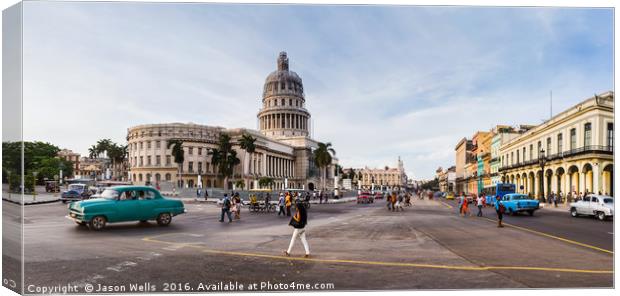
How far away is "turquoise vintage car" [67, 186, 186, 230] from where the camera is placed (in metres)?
11.0

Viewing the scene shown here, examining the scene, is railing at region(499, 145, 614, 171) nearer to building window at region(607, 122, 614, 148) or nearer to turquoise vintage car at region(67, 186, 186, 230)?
building window at region(607, 122, 614, 148)

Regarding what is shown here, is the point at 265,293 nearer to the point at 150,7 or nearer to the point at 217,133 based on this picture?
the point at 217,133

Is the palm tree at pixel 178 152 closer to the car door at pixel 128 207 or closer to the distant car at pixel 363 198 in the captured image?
the car door at pixel 128 207

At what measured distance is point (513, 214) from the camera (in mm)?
A: 28438

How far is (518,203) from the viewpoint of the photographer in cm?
2595

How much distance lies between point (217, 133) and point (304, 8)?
15.3ft

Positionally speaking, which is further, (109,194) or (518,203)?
(518,203)

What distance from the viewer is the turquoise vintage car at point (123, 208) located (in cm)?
1103

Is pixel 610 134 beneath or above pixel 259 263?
above

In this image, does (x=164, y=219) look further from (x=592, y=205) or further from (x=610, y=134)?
(x=592, y=205)

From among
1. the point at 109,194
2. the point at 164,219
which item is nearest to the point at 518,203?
the point at 164,219

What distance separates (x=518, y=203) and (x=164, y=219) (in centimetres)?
2216

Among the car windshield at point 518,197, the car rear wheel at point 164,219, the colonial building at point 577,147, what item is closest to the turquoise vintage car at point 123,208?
the car rear wheel at point 164,219

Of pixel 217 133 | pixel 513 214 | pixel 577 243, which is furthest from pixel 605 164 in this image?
pixel 513 214
